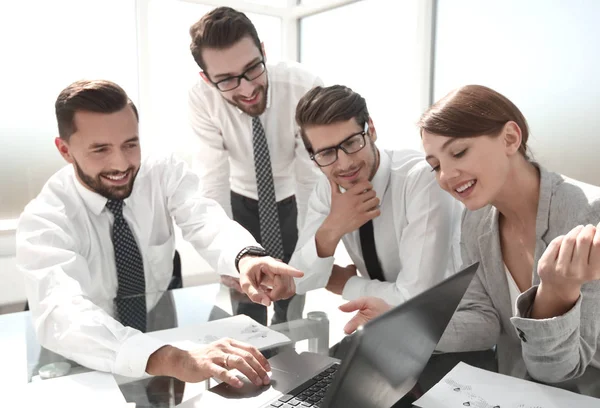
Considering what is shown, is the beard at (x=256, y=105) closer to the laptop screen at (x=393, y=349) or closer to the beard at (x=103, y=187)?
the beard at (x=103, y=187)

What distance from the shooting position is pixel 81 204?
5.50 feet

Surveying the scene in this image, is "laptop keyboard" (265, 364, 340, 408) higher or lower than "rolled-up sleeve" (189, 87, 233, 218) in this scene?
lower

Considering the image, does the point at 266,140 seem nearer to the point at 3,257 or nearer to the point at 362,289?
the point at 362,289

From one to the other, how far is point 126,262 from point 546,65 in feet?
7.76

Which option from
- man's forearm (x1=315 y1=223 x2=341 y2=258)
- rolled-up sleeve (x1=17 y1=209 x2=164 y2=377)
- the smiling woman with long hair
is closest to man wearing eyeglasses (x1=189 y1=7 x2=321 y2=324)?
man's forearm (x1=315 y1=223 x2=341 y2=258)

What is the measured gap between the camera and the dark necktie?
178cm

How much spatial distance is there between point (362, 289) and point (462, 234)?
16.4 inches

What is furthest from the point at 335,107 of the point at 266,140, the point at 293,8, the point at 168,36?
the point at 293,8

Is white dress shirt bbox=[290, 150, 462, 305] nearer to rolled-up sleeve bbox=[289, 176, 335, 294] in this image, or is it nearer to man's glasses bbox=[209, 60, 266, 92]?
rolled-up sleeve bbox=[289, 176, 335, 294]

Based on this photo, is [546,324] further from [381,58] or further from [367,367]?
[381,58]

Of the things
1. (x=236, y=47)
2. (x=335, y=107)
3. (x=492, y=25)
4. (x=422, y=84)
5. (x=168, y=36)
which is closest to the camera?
(x=335, y=107)

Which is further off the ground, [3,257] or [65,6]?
[65,6]

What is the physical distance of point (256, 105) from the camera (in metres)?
2.25

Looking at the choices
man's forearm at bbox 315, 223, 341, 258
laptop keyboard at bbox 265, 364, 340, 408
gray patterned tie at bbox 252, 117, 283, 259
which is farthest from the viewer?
gray patterned tie at bbox 252, 117, 283, 259
